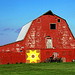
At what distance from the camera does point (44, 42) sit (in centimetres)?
4175

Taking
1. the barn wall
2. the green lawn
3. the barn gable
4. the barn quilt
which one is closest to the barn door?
the barn gable

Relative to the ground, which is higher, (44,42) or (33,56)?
(44,42)

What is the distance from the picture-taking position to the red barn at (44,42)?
39969 mm

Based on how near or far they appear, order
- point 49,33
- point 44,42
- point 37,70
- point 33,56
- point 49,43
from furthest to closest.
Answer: point 49,33
point 49,43
point 44,42
point 33,56
point 37,70

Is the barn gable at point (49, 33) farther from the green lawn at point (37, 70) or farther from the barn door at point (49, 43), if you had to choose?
the green lawn at point (37, 70)

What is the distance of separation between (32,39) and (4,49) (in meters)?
5.81

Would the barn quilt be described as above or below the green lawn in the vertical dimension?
above

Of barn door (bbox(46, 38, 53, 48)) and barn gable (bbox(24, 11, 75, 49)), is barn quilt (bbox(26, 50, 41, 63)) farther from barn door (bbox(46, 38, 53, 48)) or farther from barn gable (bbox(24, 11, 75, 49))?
barn door (bbox(46, 38, 53, 48))

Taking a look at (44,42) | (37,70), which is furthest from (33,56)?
(37,70)

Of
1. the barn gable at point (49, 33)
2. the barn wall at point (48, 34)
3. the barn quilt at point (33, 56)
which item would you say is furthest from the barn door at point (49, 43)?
the barn quilt at point (33, 56)

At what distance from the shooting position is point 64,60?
137ft

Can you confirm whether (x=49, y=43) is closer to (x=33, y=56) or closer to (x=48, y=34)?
(x=48, y=34)

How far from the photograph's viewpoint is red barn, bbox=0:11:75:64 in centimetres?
3997

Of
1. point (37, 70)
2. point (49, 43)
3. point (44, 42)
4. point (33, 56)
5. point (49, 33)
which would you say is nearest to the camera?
point (37, 70)
